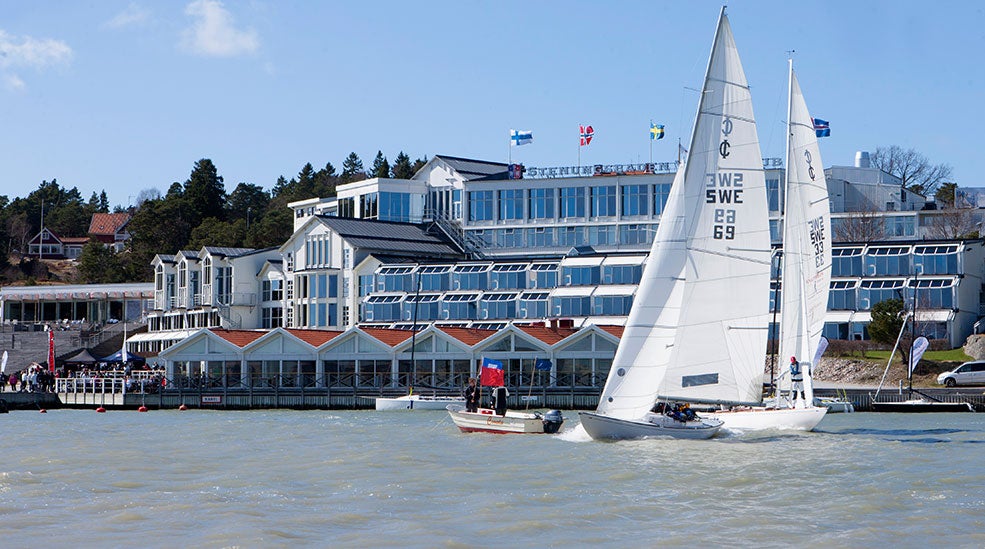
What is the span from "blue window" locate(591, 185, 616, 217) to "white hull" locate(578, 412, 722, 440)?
57216 millimetres

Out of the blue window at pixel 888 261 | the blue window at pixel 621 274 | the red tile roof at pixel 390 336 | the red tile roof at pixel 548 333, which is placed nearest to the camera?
the red tile roof at pixel 548 333

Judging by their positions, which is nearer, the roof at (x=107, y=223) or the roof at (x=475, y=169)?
the roof at (x=475, y=169)

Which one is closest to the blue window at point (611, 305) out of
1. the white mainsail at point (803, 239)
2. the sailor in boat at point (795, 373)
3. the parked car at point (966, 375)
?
the parked car at point (966, 375)

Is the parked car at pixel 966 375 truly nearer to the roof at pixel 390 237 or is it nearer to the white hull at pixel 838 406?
the white hull at pixel 838 406

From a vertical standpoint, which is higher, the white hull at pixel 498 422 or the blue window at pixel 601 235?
the blue window at pixel 601 235

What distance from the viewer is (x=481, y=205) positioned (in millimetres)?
99750

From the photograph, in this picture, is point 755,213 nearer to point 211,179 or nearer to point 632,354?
point 632,354

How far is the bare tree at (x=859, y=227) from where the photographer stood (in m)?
94.9

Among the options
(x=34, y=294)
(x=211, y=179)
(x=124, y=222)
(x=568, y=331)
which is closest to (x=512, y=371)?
(x=568, y=331)

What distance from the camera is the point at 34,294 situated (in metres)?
123

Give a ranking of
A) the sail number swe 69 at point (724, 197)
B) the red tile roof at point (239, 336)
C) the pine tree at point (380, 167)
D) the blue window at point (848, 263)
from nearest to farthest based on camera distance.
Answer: the sail number swe 69 at point (724, 197), the red tile roof at point (239, 336), the blue window at point (848, 263), the pine tree at point (380, 167)

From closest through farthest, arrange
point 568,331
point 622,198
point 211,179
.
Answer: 1. point 568,331
2. point 622,198
3. point 211,179

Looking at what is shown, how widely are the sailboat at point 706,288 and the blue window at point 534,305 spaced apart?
45.2 meters

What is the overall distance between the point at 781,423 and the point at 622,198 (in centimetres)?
5541
